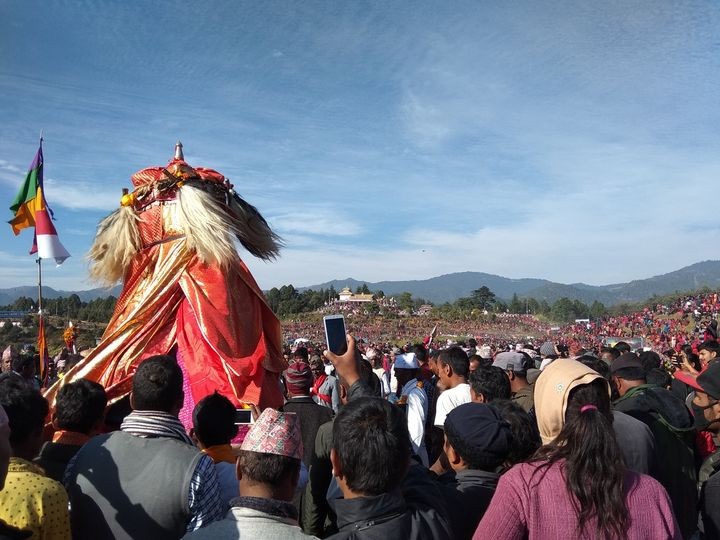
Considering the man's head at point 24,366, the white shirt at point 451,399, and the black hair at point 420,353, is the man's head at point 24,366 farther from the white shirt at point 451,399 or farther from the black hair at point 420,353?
the white shirt at point 451,399

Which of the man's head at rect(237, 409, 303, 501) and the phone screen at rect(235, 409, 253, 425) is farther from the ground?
the man's head at rect(237, 409, 303, 501)

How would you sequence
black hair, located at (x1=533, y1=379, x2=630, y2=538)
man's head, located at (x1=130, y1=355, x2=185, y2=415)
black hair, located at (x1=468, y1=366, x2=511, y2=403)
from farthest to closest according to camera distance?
black hair, located at (x1=468, y1=366, x2=511, y2=403) < man's head, located at (x1=130, y1=355, x2=185, y2=415) < black hair, located at (x1=533, y1=379, x2=630, y2=538)

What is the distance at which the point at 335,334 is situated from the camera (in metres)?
2.93

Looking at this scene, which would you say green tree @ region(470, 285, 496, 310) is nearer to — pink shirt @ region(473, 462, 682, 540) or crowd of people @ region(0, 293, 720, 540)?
crowd of people @ region(0, 293, 720, 540)

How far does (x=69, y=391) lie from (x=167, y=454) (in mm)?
865

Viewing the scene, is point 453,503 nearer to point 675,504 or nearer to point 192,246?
point 675,504

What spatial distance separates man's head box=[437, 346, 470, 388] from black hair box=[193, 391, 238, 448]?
2.52 meters

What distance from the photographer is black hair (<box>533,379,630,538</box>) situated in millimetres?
1971

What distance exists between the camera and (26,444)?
8.52 ft

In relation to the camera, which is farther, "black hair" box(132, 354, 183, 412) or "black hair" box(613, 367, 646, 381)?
"black hair" box(613, 367, 646, 381)

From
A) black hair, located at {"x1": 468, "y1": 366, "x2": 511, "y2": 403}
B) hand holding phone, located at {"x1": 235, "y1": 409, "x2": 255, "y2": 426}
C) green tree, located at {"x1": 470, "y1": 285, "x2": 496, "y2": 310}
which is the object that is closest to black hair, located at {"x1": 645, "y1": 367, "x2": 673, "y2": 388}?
black hair, located at {"x1": 468, "y1": 366, "x2": 511, "y2": 403}

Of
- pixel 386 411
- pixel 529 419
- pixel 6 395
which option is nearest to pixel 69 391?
pixel 6 395

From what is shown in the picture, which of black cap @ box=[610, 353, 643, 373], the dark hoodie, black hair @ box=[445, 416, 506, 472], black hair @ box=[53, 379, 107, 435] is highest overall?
black hair @ box=[53, 379, 107, 435]

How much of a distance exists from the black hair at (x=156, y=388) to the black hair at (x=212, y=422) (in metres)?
0.27
